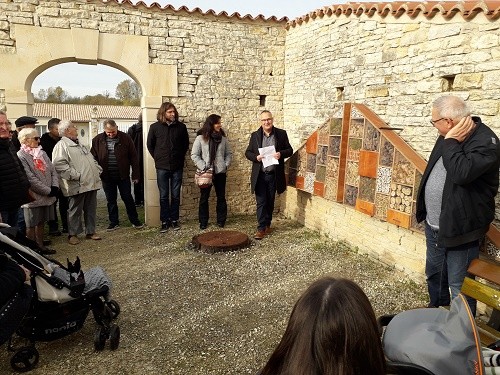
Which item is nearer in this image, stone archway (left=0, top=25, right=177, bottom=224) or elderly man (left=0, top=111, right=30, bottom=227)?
elderly man (left=0, top=111, right=30, bottom=227)

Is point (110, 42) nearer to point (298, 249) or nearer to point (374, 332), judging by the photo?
point (298, 249)

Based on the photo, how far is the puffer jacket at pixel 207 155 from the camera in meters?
5.84

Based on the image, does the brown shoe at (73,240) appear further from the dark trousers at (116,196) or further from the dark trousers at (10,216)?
the dark trousers at (10,216)

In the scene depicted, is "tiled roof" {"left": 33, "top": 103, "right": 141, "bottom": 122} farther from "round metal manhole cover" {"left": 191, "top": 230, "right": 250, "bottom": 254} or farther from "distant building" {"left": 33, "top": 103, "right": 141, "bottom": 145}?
"round metal manhole cover" {"left": 191, "top": 230, "right": 250, "bottom": 254}

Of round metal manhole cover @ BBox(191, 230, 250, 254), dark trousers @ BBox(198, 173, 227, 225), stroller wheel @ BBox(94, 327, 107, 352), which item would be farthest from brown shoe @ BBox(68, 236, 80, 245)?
stroller wheel @ BBox(94, 327, 107, 352)

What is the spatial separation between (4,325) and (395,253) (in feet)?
13.0

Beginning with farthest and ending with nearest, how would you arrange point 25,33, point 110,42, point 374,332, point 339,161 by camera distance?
point 110,42
point 25,33
point 339,161
point 374,332

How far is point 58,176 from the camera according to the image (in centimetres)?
506

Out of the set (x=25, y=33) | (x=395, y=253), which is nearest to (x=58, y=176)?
(x=25, y=33)

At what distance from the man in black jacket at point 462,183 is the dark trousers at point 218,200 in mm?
3731

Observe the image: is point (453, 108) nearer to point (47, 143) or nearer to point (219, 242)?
point (219, 242)

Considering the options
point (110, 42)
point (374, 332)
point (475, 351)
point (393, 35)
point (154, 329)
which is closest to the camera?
point (374, 332)

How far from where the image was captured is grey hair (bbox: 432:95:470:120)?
8.87 feet

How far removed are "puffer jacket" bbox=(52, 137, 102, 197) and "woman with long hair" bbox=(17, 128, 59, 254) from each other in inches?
5.7
